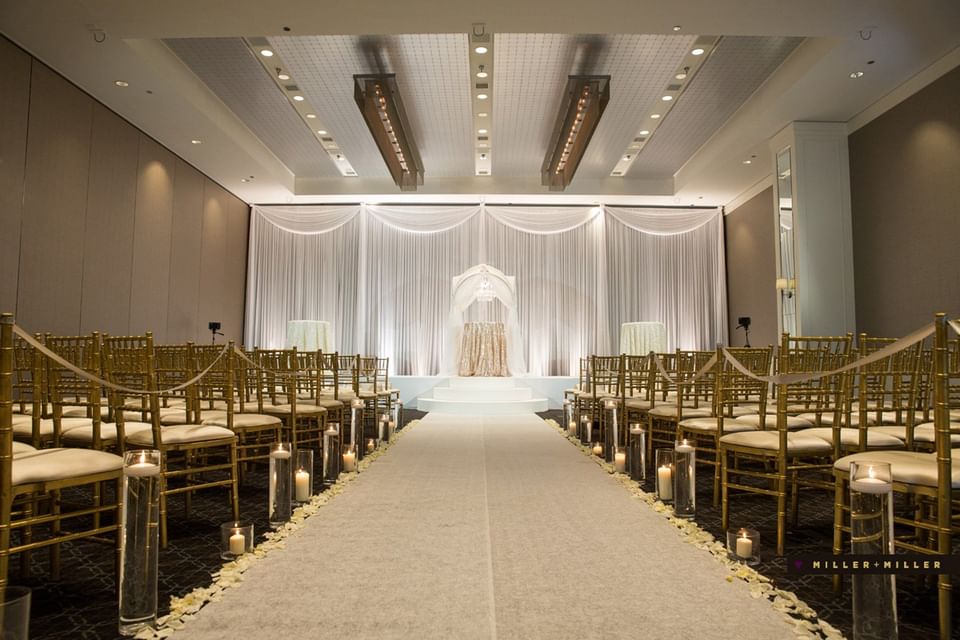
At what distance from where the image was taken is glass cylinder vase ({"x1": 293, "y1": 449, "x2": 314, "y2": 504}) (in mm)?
3408

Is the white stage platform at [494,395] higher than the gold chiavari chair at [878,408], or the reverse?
the gold chiavari chair at [878,408]

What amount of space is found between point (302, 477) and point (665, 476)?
2.16 meters

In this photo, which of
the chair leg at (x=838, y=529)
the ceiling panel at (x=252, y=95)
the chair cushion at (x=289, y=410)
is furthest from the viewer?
the ceiling panel at (x=252, y=95)

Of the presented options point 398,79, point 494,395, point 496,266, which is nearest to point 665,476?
point 494,395

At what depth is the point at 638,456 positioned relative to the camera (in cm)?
415

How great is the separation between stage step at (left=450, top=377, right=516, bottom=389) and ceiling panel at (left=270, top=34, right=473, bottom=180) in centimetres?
401

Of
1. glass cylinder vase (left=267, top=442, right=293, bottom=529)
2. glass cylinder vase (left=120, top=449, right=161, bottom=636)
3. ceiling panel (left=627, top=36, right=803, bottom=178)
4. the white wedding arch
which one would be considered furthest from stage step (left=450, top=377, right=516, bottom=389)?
glass cylinder vase (left=120, top=449, right=161, bottom=636)

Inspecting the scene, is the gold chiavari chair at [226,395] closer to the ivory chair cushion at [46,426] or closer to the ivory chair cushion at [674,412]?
the ivory chair cushion at [46,426]

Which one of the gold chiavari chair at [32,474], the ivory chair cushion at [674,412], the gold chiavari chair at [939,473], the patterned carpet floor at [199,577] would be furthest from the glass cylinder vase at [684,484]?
the gold chiavari chair at [32,474]

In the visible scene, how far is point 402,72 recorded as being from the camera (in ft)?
24.4

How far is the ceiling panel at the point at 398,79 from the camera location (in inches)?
265

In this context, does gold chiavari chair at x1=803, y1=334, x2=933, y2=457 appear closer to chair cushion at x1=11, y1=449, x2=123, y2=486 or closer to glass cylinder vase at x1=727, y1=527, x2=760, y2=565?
glass cylinder vase at x1=727, y1=527, x2=760, y2=565

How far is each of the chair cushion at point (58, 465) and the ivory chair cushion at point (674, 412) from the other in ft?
11.4

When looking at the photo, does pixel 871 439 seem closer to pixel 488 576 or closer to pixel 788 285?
pixel 488 576
